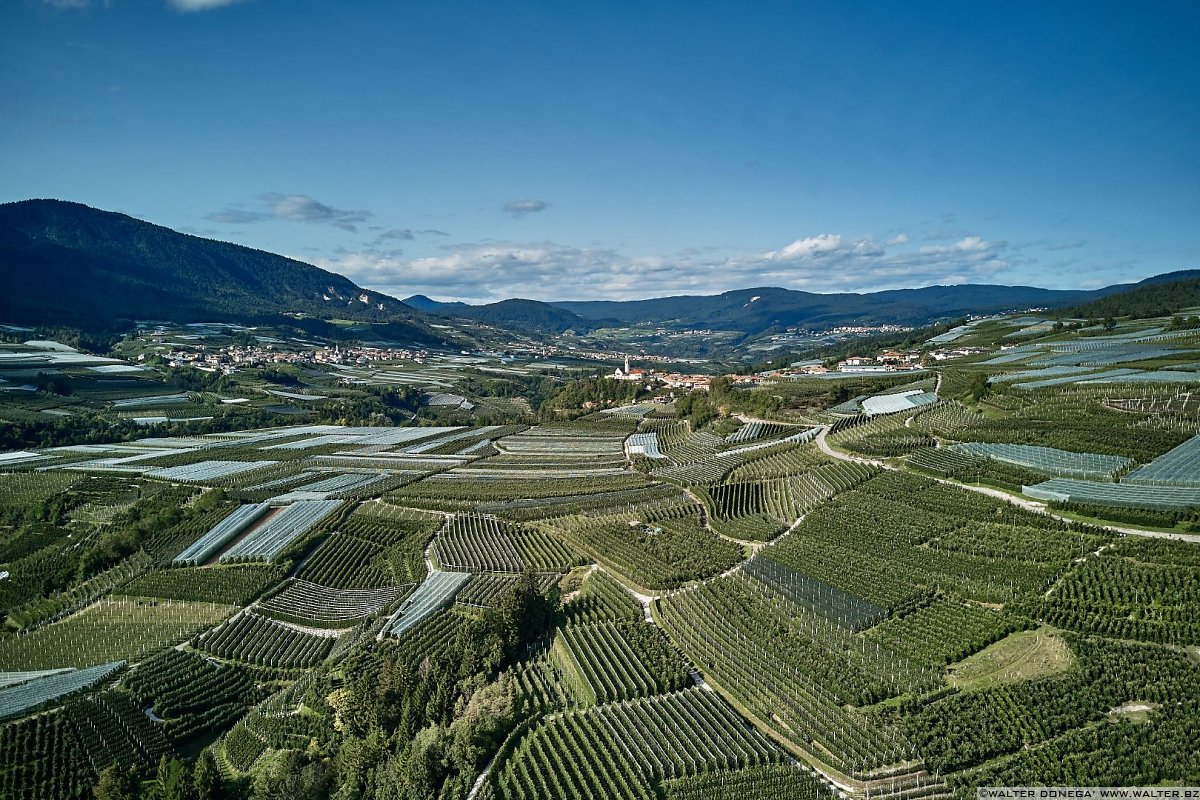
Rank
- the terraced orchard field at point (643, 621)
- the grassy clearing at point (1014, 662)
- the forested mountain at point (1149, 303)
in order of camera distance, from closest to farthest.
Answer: the terraced orchard field at point (643, 621) < the grassy clearing at point (1014, 662) < the forested mountain at point (1149, 303)

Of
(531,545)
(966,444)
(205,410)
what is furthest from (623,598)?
(205,410)

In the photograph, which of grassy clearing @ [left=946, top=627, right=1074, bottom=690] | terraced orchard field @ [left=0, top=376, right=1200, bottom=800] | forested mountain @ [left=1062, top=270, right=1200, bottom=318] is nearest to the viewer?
terraced orchard field @ [left=0, top=376, right=1200, bottom=800]

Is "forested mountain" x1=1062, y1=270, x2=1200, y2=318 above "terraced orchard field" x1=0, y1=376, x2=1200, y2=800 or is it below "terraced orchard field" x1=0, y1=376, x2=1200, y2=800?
above

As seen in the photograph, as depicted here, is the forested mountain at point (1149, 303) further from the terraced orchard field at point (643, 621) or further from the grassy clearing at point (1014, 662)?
the grassy clearing at point (1014, 662)

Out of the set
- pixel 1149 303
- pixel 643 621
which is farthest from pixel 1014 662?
pixel 1149 303

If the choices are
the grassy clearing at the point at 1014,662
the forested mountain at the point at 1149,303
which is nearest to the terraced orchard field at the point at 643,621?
the grassy clearing at the point at 1014,662

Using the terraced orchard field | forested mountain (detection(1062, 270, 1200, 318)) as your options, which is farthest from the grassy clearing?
forested mountain (detection(1062, 270, 1200, 318))

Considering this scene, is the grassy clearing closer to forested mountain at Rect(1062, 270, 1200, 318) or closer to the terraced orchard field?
the terraced orchard field

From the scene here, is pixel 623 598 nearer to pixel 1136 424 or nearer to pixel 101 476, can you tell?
pixel 1136 424

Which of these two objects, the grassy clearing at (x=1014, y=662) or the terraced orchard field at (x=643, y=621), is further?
the grassy clearing at (x=1014, y=662)
